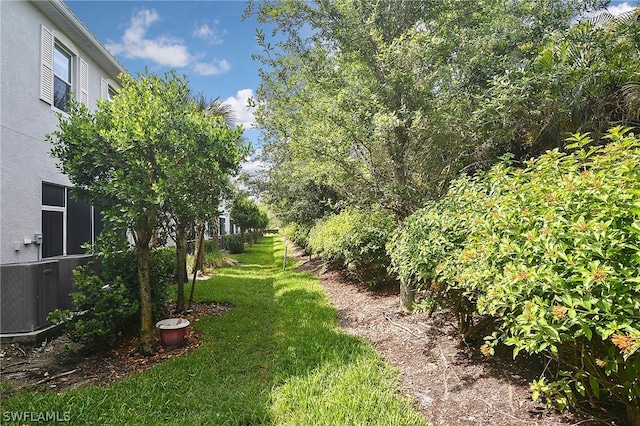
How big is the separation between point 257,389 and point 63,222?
20.4ft

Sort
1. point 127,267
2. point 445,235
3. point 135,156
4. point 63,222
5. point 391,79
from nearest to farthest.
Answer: point 445,235, point 135,156, point 127,267, point 391,79, point 63,222

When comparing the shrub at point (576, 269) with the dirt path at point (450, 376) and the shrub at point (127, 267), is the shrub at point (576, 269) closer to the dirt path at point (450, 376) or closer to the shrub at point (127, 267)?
the dirt path at point (450, 376)

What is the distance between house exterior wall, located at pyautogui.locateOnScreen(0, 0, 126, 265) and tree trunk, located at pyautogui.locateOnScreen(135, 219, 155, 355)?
2632 mm

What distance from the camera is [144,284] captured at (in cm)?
484

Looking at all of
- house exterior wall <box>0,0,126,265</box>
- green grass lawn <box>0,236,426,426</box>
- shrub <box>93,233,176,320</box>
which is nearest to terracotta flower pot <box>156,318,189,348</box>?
green grass lawn <box>0,236,426,426</box>

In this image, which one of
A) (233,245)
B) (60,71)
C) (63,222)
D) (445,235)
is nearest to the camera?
(445,235)

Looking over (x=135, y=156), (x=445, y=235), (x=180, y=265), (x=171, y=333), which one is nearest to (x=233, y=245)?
(x=180, y=265)

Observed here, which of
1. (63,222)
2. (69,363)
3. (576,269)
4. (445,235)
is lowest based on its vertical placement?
(69,363)

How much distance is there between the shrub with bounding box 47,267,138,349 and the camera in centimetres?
445

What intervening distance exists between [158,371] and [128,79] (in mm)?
4476

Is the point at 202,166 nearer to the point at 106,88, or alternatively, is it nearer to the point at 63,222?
the point at 63,222

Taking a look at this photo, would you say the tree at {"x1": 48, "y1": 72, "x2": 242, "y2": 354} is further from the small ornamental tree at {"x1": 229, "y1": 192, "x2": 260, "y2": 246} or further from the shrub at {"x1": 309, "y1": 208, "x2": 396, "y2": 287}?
the small ornamental tree at {"x1": 229, "y1": 192, "x2": 260, "y2": 246}

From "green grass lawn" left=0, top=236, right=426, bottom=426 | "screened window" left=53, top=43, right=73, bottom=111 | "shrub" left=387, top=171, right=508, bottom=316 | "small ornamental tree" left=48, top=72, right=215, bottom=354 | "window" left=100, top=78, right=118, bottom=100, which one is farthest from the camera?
"window" left=100, top=78, right=118, bottom=100

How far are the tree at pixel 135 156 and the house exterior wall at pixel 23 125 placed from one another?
1755 millimetres
